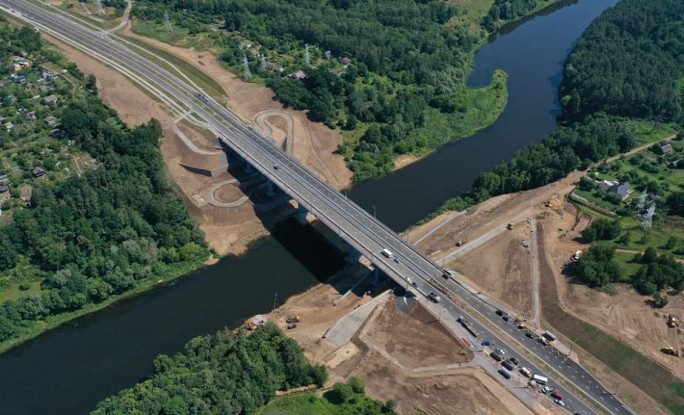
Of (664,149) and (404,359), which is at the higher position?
(664,149)

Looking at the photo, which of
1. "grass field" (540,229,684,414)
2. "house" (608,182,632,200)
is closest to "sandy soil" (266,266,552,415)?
"grass field" (540,229,684,414)

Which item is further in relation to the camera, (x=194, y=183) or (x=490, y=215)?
(x=194, y=183)

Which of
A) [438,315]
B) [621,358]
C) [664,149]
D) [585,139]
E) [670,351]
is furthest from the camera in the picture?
[664,149]

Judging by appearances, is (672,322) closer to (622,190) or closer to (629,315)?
(629,315)

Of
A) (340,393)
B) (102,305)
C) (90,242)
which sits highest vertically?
(340,393)

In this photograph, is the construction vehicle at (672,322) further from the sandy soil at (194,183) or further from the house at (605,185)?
the sandy soil at (194,183)

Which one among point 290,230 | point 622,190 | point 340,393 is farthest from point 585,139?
point 340,393
